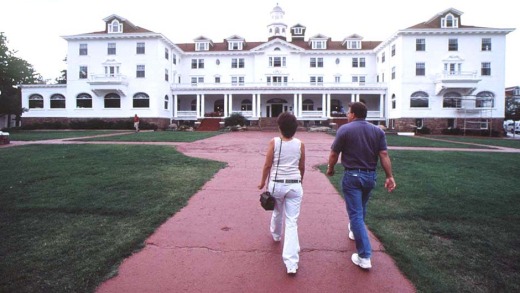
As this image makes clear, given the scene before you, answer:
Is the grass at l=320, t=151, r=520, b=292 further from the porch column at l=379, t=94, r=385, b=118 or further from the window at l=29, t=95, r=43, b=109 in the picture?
the window at l=29, t=95, r=43, b=109

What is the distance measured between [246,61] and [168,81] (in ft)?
35.4

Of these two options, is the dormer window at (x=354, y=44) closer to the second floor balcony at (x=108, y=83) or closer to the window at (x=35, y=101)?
the second floor balcony at (x=108, y=83)

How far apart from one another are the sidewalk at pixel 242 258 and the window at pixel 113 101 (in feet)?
122

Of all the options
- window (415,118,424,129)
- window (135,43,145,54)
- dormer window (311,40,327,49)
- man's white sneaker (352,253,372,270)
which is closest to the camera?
man's white sneaker (352,253,372,270)

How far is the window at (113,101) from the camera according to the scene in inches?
1588

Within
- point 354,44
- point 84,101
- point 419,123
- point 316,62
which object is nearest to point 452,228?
point 419,123

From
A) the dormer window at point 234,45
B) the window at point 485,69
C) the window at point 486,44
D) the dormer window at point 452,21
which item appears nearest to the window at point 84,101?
the dormer window at point 234,45

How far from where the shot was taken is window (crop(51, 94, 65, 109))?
4091 cm

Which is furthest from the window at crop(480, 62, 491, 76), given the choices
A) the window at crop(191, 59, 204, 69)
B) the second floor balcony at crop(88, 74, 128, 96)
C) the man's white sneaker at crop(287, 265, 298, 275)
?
the man's white sneaker at crop(287, 265, 298, 275)

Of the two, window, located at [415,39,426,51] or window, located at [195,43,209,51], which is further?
window, located at [195,43,209,51]

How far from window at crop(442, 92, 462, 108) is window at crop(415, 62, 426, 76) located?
3462 mm

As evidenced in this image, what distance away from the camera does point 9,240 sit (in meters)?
4.71

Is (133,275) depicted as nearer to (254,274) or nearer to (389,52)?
(254,274)

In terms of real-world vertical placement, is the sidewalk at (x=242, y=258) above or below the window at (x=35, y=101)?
below
